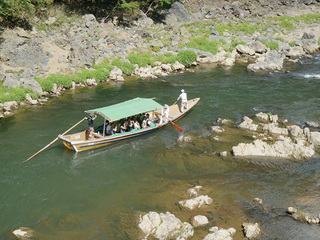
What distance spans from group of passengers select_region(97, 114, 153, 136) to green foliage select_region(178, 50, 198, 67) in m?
16.0

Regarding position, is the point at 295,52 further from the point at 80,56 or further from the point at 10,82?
the point at 10,82

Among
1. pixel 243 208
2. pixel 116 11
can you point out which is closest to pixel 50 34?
pixel 116 11

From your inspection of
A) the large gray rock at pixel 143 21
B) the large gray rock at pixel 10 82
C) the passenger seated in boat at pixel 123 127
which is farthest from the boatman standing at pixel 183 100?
the large gray rock at pixel 143 21

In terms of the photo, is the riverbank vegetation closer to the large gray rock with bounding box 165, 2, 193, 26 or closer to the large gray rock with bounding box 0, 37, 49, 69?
the large gray rock with bounding box 165, 2, 193, 26

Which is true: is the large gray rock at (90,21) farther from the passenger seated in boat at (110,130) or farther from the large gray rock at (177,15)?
the passenger seated in boat at (110,130)

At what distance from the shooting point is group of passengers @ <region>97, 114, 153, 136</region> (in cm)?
2040

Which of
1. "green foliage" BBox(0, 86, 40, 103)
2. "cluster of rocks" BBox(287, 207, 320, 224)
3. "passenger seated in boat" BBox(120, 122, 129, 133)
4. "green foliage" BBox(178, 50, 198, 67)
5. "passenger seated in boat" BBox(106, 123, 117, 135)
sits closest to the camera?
"cluster of rocks" BBox(287, 207, 320, 224)

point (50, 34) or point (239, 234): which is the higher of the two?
point (50, 34)

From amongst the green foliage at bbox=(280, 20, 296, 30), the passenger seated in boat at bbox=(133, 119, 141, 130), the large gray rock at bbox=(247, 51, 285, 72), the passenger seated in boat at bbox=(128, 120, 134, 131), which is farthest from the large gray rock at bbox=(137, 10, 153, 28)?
the passenger seated in boat at bbox=(128, 120, 134, 131)

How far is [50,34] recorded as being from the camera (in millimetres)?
34656

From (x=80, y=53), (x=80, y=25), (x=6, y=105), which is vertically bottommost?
(x=6, y=105)

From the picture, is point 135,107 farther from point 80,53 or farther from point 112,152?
point 80,53

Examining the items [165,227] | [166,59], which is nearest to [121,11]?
[166,59]

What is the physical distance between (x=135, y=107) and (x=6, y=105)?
1187 centimetres
